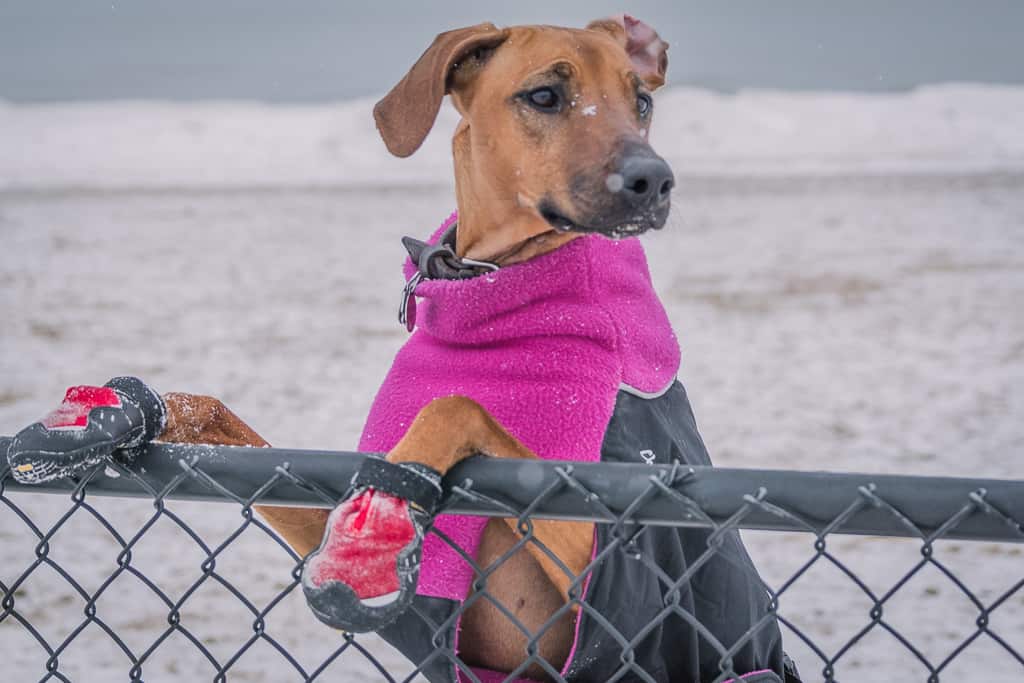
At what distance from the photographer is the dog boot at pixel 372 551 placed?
1225mm

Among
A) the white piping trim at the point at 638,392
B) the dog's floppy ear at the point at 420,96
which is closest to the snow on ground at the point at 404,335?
the white piping trim at the point at 638,392

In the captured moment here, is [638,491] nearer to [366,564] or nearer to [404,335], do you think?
[366,564]

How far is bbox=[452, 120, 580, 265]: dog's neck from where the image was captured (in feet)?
6.22

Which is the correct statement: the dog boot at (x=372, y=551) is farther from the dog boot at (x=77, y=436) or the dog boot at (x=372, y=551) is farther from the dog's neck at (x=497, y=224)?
the dog's neck at (x=497, y=224)

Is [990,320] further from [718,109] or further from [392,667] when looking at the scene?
[718,109]

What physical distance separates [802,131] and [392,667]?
60.9 feet

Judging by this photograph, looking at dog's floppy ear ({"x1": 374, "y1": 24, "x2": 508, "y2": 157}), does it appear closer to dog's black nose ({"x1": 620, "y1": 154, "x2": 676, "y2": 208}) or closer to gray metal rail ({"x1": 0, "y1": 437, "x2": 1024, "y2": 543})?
dog's black nose ({"x1": 620, "y1": 154, "x2": 676, "y2": 208})

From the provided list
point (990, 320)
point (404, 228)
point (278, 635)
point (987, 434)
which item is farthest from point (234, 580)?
point (404, 228)

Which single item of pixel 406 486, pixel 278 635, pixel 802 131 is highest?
pixel 406 486

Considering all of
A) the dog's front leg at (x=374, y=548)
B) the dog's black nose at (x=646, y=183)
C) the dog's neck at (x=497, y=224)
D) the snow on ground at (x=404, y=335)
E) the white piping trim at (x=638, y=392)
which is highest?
the dog's black nose at (x=646, y=183)

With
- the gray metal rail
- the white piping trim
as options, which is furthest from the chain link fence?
the white piping trim

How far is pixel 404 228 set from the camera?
1045 cm

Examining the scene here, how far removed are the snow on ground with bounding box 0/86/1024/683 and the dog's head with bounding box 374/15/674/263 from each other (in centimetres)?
25

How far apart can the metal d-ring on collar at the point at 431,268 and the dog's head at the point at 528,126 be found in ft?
0.12
